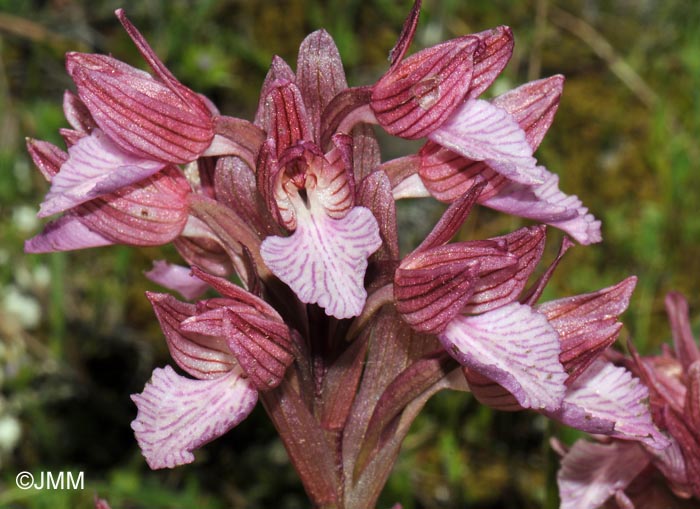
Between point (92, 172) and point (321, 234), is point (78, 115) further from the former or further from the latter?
point (321, 234)

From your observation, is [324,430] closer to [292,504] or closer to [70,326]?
[292,504]

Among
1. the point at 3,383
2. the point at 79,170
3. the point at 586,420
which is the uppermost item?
the point at 3,383

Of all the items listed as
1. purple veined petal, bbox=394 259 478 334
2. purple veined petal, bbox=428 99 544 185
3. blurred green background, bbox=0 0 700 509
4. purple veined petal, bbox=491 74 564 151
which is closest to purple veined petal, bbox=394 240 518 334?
purple veined petal, bbox=394 259 478 334

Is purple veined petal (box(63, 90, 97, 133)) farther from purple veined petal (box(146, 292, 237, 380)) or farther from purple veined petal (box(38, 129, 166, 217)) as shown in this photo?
purple veined petal (box(146, 292, 237, 380))

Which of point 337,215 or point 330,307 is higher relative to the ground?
point 337,215

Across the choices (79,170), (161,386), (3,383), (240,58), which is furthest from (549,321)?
(240,58)
